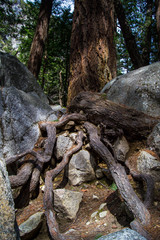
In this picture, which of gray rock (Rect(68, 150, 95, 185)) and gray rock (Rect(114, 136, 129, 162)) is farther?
gray rock (Rect(68, 150, 95, 185))

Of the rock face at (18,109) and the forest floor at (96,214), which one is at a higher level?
the rock face at (18,109)

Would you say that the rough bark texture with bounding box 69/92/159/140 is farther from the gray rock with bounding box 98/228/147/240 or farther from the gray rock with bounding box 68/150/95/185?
the gray rock with bounding box 98/228/147/240

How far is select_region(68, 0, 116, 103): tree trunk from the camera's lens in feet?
16.6

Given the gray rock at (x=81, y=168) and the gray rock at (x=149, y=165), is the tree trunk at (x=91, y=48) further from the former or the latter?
the gray rock at (x=149, y=165)

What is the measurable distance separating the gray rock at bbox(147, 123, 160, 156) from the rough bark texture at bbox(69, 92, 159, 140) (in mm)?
124

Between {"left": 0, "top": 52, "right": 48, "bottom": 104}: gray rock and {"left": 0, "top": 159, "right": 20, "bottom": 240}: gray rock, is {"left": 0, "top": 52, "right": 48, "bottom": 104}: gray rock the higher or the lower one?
the higher one

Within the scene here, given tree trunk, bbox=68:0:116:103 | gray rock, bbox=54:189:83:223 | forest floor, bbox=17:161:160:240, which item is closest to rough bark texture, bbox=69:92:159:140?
forest floor, bbox=17:161:160:240

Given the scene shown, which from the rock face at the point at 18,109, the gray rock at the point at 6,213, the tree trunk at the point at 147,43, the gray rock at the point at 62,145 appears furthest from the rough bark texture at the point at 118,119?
the tree trunk at the point at 147,43

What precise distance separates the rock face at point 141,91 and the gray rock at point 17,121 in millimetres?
1891

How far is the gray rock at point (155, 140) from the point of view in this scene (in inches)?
117

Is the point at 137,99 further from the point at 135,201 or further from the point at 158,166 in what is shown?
the point at 135,201

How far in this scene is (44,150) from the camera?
3.35 metres

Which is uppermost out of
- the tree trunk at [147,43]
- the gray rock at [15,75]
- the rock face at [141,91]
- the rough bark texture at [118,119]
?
the tree trunk at [147,43]

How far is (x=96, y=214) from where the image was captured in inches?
98.1
